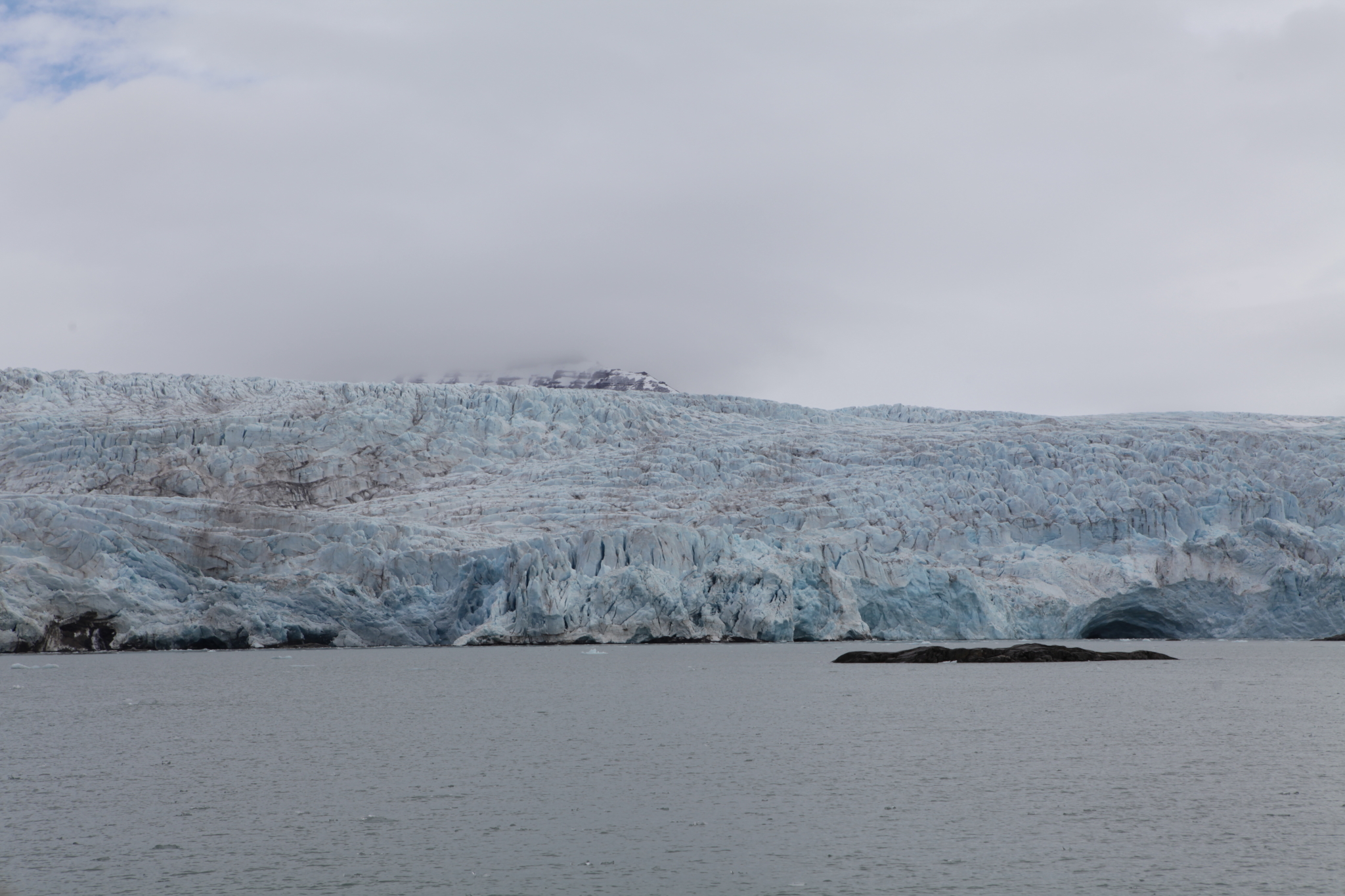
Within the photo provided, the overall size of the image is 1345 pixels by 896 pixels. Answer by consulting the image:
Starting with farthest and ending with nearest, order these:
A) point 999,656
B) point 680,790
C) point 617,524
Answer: point 617,524, point 999,656, point 680,790

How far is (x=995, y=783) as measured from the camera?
1285 centimetres

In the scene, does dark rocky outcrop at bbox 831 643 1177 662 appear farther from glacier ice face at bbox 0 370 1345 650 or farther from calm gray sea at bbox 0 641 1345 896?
calm gray sea at bbox 0 641 1345 896

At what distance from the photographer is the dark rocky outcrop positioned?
3444 cm

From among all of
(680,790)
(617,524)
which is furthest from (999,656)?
(680,790)

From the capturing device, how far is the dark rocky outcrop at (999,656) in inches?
1356

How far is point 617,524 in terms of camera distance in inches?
1640

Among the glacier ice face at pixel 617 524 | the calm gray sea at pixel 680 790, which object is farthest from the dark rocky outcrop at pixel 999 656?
the calm gray sea at pixel 680 790

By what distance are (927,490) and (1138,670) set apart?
1365cm

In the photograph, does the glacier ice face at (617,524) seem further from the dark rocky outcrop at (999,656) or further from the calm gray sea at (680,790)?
the calm gray sea at (680,790)

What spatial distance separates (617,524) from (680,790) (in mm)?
29054

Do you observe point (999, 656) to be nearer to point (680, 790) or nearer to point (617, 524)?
point (617, 524)

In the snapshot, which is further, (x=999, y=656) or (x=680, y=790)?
(x=999, y=656)

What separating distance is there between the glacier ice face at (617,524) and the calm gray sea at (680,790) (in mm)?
10195

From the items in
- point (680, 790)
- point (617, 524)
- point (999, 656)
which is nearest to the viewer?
point (680, 790)
